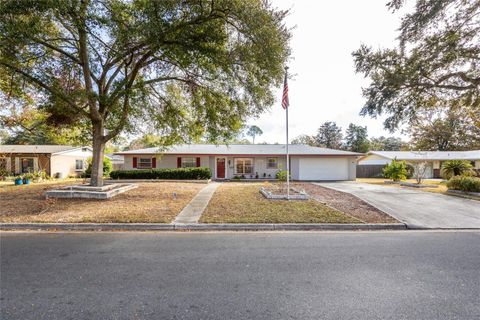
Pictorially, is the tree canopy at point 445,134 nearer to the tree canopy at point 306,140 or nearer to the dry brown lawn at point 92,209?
the tree canopy at point 306,140

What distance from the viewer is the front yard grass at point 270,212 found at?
7.17 meters

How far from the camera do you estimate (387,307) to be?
9.56 feet

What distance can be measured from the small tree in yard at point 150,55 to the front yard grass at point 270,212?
4.43 meters

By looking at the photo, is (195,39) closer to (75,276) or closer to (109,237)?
(109,237)

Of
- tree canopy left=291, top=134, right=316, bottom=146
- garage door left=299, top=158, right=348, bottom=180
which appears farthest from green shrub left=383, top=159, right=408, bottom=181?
tree canopy left=291, top=134, right=316, bottom=146

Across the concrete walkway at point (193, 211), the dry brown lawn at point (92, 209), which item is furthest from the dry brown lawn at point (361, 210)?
the dry brown lawn at point (92, 209)

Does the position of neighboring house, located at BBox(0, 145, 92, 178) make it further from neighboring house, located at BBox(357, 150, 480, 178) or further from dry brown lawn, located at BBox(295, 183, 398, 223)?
neighboring house, located at BBox(357, 150, 480, 178)

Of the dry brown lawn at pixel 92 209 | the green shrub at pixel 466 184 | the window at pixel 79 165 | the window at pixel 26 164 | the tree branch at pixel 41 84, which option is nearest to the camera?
the dry brown lawn at pixel 92 209

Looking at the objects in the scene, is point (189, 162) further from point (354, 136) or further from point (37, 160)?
point (354, 136)

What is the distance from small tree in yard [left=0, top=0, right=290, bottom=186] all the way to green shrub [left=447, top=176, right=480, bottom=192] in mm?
11408

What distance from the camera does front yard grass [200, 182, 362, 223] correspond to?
7173mm

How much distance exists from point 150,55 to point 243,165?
14.2 meters

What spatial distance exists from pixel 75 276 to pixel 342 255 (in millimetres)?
4599

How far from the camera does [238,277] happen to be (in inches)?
145
